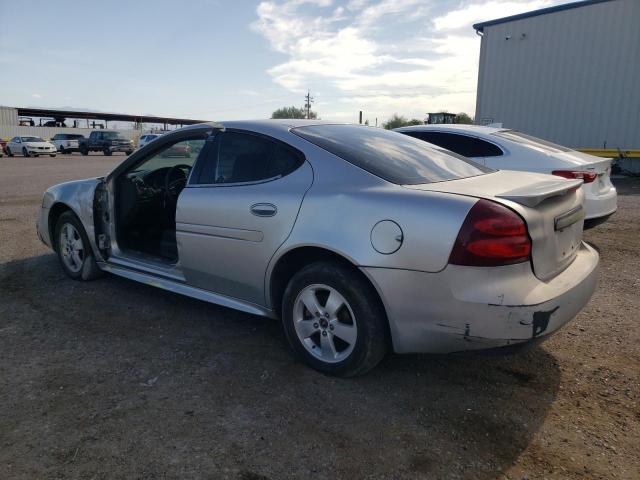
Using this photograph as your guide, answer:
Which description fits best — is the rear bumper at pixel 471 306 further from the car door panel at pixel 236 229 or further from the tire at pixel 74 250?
the tire at pixel 74 250

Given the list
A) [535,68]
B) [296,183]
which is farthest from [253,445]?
[535,68]

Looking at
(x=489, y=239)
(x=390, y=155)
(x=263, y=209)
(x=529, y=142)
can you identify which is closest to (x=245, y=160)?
(x=263, y=209)

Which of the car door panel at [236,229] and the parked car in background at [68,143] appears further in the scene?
the parked car in background at [68,143]

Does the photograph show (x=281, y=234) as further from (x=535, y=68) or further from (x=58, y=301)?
(x=535, y=68)

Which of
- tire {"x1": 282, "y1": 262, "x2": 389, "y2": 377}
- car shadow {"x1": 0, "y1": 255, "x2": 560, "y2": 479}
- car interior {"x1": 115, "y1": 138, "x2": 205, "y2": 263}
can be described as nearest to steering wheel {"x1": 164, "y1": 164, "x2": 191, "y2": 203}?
car interior {"x1": 115, "y1": 138, "x2": 205, "y2": 263}

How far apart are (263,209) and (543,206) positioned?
164 centimetres

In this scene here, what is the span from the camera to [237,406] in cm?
274

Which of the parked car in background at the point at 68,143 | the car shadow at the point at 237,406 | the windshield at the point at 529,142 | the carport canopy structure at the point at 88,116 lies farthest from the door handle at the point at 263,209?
the carport canopy structure at the point at 88,116

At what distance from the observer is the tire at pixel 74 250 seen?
4.71 m

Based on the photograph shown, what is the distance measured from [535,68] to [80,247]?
666 inches

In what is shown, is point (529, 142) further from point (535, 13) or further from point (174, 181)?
point (535, 13)

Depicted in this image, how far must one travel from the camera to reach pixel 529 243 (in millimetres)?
2535

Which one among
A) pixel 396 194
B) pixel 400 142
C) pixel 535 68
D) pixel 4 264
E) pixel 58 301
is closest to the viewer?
pixel 396 194

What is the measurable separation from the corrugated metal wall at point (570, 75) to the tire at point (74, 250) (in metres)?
16.4
